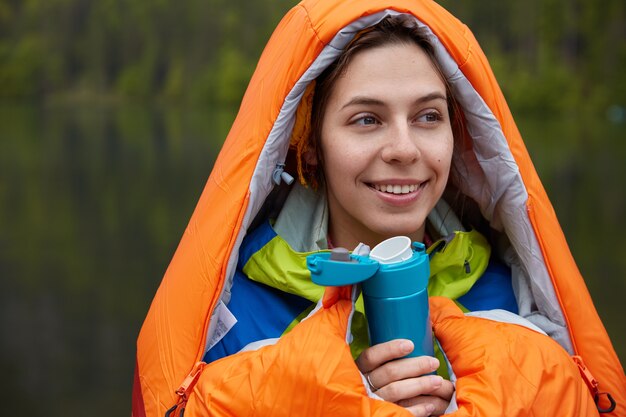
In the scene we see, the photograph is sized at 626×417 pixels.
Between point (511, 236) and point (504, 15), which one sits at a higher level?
point (511, 236)

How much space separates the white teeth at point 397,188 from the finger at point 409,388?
0.37 metres

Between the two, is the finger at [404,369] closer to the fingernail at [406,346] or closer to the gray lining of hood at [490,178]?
the fingernail at [406,346]

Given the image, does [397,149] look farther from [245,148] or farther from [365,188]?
[245,148]

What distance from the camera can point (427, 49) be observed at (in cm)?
143

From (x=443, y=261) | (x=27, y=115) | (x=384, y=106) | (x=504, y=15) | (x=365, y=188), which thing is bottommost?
(x=27, y=115)

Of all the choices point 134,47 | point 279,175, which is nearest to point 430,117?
point 279,175

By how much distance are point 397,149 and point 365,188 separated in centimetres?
11

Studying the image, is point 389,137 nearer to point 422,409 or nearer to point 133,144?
point 422,409

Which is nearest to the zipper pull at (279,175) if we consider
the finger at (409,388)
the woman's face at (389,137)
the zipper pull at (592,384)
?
the woman's face at (389,137)

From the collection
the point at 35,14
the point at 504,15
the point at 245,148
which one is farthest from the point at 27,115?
the point at 245,148

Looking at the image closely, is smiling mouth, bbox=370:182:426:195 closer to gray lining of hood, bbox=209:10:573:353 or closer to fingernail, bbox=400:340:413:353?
gray lining of hood, bbox=209:10:573:353

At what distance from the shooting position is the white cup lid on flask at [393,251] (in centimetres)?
116

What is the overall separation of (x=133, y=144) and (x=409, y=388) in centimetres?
1865

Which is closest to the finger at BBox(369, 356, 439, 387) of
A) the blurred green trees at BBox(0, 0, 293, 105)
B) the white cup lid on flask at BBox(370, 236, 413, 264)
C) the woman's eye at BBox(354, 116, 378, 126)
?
the white cup lid on flask at BBox(370, 236, 413, 264)
